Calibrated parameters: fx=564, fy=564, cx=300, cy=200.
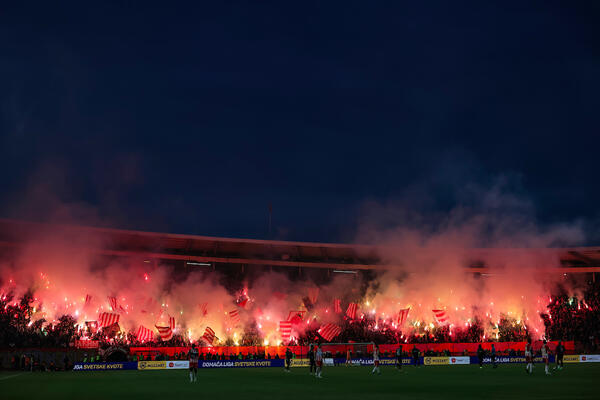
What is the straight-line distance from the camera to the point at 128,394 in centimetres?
1902

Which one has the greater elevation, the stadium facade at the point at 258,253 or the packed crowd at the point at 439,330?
the stadium facade at the point at 258,253

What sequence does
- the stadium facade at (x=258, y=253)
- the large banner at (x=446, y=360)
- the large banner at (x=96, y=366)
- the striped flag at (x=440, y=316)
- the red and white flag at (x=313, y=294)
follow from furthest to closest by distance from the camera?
the red and white flag at (x=313, y=294) < the striped flag at (x=440, y=316) < the stadium facade at (x=258, y=253) < the large banner at (x=446, y=360) < the large banner at (x=96, y=366)

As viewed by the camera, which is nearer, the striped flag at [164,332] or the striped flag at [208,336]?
the striped flag at [164,332]

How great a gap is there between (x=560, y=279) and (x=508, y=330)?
817 cm

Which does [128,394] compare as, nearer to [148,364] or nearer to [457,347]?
[148,364]

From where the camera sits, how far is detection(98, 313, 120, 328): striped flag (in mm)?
48469

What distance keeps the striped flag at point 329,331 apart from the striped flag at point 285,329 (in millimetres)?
2988

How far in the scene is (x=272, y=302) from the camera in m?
58.9

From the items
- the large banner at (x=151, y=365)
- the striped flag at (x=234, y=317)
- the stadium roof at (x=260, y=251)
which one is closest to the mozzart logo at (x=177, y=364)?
the large banner at (x=151, y=365)

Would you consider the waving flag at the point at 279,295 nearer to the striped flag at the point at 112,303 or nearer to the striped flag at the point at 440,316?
the striped flag at the point at 440,316

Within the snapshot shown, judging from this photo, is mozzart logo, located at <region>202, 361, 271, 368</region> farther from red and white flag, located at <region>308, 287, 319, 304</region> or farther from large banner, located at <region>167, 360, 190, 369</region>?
red and white flag, located at <region>308, 287, 319, 304</region>

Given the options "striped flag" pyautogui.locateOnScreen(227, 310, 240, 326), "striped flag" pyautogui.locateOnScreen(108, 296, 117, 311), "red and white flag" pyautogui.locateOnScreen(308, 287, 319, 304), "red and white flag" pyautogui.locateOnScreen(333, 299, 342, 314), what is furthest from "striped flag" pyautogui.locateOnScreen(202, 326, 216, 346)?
"red and white flag" pyautogui.locateOnScreen(333, 299, 342, 314)

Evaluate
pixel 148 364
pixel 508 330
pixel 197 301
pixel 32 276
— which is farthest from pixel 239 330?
pixel 508 330

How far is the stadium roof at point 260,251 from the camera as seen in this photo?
5484 cm
